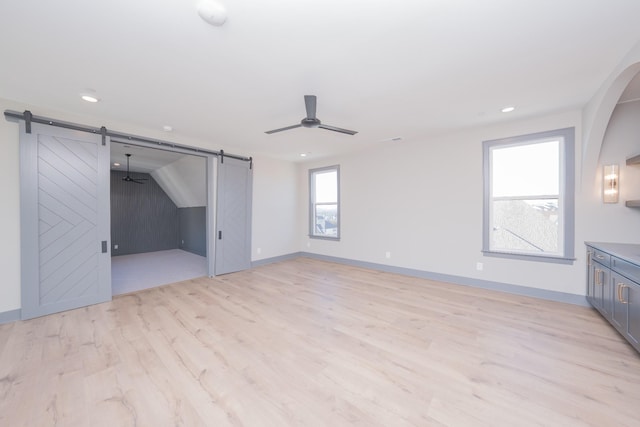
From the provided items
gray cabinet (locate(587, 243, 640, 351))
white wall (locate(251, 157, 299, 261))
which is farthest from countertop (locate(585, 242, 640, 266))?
white wall (locate(251, 157, 299, 261))

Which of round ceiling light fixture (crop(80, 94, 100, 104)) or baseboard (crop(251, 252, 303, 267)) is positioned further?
baseboard (crop(251, 252, 303, 267))

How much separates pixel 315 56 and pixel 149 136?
334 centimetres

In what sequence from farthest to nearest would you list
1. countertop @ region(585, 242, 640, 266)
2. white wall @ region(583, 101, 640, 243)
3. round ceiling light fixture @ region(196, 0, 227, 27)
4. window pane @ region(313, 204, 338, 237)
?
window pane @ region(313, 204, 338, 237) → white wall @ region(583, 101, 640, 243) → countertop @ region(585, 242, 640, 266) → round ceiling light fixture @ region(196, 0, 227, 27)

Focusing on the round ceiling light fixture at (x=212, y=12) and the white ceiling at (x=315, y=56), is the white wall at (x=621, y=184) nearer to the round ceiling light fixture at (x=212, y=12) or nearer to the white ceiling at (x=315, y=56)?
the white ceiling at (x=315, y=56)

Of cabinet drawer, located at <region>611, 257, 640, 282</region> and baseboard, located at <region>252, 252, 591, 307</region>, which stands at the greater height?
cabinet drawer, located at <region>611, 257, 640, 282</region>

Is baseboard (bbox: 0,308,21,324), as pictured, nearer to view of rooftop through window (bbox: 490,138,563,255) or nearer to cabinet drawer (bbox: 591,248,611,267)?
view of rooftop through window (bbox: 490,138,563,255)

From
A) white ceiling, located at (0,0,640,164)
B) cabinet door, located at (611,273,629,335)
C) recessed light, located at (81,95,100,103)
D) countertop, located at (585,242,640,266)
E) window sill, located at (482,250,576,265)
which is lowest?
cabinet door, located at (611,273,629,335)

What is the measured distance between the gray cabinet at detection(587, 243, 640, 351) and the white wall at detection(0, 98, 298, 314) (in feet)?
17.6

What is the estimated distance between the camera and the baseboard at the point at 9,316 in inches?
113

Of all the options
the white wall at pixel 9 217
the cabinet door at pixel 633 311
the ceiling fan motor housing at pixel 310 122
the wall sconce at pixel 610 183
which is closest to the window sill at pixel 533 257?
the wall sconce at pixel 610 183

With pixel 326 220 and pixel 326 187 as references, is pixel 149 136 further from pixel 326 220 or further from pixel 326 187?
pixel 326 220

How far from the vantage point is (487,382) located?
1870 mm

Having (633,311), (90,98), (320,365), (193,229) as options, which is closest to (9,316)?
(90,98)

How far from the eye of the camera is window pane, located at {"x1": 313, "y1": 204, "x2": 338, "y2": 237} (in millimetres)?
6148
